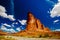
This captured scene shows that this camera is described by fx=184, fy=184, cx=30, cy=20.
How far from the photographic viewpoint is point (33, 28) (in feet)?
12.0

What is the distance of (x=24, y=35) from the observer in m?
3.68

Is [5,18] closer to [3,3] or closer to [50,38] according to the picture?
[3,3]

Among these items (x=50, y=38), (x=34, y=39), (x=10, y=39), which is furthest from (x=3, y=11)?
(x=50, y=38)

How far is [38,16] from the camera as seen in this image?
12.1 feet

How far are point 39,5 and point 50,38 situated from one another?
70cm

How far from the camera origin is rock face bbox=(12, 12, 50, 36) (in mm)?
3633

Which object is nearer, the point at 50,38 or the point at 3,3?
the point at 50,38

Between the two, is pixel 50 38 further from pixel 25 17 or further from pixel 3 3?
pixel 3 3

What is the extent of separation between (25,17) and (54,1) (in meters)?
0.66

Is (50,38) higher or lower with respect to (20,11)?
lower

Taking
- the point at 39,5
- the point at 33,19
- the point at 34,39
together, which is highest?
the point at 39,5

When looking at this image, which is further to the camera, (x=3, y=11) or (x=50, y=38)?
(x=3, y=11)

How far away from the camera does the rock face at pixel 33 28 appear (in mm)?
3633

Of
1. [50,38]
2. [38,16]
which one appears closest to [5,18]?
[38,16]
